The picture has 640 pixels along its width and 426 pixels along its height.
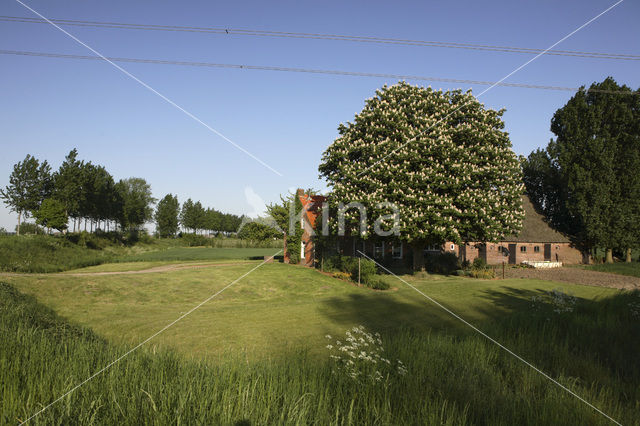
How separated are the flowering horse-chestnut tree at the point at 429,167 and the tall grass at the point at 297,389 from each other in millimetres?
16599

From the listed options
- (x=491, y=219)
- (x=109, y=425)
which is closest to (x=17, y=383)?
(x=109, y=425)

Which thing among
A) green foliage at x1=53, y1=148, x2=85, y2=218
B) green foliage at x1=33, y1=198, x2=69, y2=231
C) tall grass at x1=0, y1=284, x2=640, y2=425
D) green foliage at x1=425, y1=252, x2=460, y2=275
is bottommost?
green foliage at x1=425, y1=252, x2=460, y2=275

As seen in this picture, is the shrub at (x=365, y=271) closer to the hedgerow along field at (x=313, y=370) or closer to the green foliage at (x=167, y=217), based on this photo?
the hedgerow along field at (x=313, y=370)

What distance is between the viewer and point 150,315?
13.7 meters

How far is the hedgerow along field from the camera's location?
3.66 m

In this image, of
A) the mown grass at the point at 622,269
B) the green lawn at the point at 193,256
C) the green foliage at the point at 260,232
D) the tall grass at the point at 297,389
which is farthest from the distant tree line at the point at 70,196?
the mown grass at the point at 622,269

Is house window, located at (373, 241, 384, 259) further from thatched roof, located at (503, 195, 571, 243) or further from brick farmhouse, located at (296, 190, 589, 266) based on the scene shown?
thatched roof, located at (503, 195, 571, 243)

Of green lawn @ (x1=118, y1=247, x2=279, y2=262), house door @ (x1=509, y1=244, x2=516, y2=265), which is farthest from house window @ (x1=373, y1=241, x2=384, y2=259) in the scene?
house door @ (x1=509, y1=244, x2=516, y2=265)

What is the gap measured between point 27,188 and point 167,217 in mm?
43199

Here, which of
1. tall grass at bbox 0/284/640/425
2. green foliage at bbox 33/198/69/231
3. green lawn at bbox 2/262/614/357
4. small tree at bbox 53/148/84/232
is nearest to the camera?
tall grass at bbox 0/284/640/425

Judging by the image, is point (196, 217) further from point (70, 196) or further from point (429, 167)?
point (429, 167)

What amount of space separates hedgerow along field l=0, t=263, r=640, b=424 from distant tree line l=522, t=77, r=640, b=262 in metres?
35.4

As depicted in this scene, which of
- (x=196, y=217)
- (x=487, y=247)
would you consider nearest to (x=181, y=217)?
(x=196, y=217)

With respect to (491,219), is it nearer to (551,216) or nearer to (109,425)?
(109,425)
